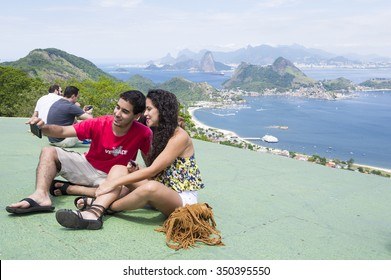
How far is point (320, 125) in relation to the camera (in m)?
77.1

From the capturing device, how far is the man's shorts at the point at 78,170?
265 cm

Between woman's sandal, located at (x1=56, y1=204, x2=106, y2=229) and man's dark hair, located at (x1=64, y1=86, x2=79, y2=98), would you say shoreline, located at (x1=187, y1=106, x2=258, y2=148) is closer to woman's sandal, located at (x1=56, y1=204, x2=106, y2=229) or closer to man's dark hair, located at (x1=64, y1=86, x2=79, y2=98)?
man's dark hair, located at (x1=64, y1=86, x2=79, y2=98)

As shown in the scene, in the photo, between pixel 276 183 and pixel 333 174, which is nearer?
pixel 276 183

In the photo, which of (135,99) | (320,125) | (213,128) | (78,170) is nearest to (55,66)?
(213,128)

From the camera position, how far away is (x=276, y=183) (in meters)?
3.93

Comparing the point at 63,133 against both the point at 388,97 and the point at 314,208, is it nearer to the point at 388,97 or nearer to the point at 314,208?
the point at 314,208

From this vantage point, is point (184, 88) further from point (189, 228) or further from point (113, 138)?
point (189, 228)

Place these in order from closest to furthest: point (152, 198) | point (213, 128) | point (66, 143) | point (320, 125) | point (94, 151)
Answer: point (152, 198)
point (94, 151)
point (66, 143)
point (213, 128)
point (320, 125)

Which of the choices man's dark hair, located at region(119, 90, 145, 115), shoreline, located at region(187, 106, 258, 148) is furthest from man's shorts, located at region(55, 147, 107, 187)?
shoreline, located at region(187, 106, 258, 148)

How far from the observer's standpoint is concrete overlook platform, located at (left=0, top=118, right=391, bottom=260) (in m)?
2.04

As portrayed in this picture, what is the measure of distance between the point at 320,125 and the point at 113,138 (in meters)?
78.9

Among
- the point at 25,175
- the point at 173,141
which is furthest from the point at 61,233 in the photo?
the point at 25,175

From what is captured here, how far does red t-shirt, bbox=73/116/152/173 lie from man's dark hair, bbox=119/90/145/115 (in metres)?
0.17

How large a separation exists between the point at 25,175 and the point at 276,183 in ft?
7.96
